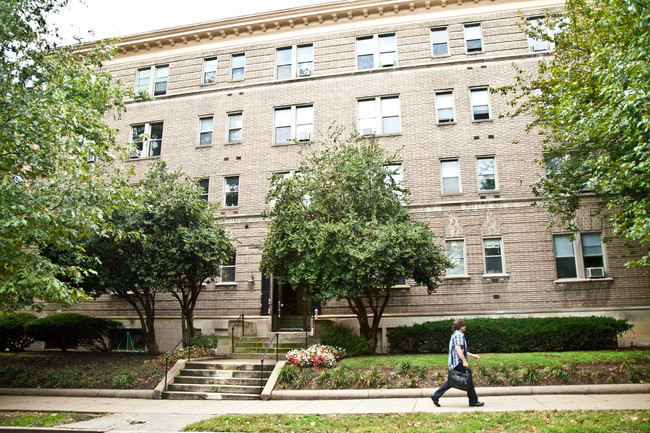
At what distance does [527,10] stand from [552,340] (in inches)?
587

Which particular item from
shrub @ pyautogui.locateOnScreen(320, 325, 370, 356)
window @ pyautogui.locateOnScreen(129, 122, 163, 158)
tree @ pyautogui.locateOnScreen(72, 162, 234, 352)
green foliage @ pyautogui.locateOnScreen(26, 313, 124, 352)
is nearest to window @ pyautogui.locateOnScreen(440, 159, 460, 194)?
shrub @ pyautogui.locateOnScreen(320, 325, 370, 356)

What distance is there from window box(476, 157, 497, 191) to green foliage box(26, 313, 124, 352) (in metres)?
17.3

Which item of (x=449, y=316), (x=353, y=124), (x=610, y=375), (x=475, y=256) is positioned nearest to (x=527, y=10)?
(x=353, y=124)

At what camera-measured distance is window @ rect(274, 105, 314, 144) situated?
71.3 feet

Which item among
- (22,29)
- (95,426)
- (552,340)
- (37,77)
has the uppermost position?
(22,29)

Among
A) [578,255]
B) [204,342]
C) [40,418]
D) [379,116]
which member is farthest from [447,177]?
[40,418]

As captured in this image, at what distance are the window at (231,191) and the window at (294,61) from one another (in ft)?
18.8

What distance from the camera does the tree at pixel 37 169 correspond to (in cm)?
906

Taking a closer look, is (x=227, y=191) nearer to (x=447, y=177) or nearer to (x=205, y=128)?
(x=205, y=128)

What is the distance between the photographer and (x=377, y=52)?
21844mm

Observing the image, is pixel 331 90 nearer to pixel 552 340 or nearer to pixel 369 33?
pixel 369 33

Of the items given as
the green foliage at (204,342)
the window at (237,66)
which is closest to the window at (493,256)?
the green foliage at (204,342)

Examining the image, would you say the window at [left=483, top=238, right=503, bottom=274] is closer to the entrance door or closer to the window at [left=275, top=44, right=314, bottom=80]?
the entrance door

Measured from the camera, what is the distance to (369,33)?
869 inches
